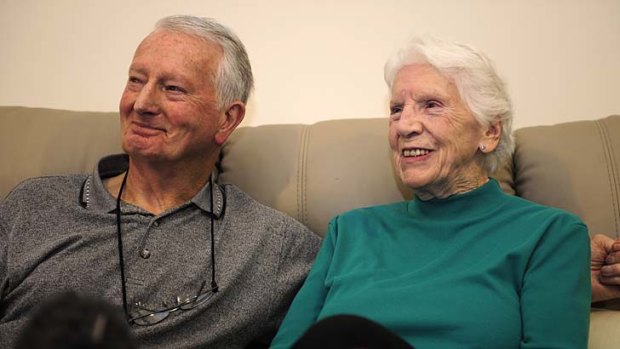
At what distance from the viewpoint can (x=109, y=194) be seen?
1.43 meters

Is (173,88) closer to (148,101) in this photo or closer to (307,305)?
(148,101)

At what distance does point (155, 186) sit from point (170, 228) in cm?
14

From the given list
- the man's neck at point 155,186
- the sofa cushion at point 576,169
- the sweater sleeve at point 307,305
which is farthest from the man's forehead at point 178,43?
the sofa cushion at point 576,169

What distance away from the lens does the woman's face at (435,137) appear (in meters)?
1.34

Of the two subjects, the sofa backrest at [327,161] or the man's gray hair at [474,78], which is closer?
the man's gray hair at [474,78]

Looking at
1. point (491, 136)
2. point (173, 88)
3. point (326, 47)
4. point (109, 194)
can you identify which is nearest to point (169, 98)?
point (173, 88)

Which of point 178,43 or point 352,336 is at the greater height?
point 178,43

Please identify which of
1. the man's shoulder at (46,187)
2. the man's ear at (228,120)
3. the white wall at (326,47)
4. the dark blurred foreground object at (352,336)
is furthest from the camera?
the white wall at (326,47)

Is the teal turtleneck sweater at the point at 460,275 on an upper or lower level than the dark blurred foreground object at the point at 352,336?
lower

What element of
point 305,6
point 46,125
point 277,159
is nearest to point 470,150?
point 277,159

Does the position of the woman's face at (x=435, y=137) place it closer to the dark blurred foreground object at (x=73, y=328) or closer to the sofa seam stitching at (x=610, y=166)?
the sofa seam stitching at (x=610, y=166)

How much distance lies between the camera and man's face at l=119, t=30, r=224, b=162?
4.67 feet

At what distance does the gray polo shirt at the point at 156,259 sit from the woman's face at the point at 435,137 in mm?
322

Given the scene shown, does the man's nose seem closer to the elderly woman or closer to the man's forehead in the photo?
the man's forehead
